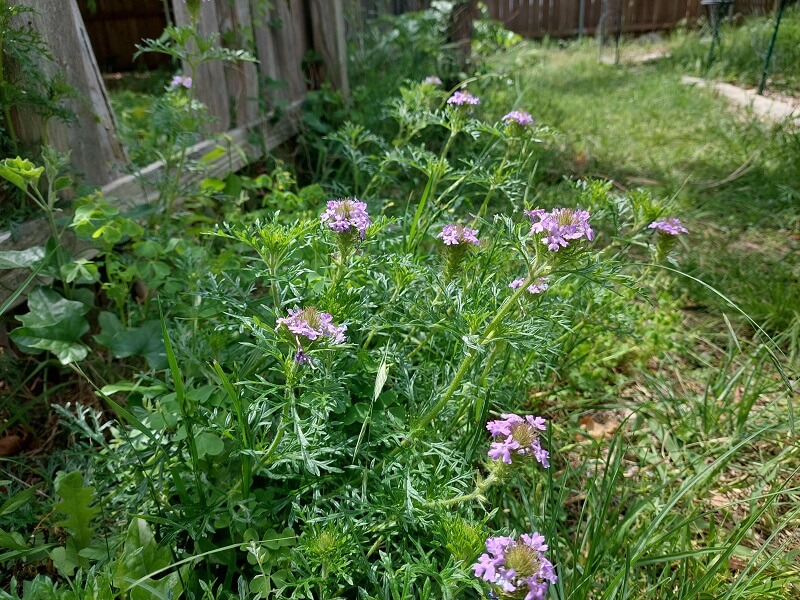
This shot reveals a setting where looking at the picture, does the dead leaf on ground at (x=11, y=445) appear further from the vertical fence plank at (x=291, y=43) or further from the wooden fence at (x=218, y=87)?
the vertical fence plank at (x=291, y=43)

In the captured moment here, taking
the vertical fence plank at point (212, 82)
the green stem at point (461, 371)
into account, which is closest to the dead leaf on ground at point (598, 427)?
the green stem at point (461, 371)

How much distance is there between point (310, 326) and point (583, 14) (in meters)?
13.2

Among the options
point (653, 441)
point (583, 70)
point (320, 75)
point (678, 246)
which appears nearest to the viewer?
point (653, 441)

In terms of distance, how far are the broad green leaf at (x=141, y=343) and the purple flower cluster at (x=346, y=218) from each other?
64 cm

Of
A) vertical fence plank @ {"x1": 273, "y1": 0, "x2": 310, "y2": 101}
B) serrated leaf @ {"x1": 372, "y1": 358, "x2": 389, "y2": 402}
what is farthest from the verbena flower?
vertical fence plank @ {"x1": 273, "y1": 0, "x2": 310, "y2": 101}

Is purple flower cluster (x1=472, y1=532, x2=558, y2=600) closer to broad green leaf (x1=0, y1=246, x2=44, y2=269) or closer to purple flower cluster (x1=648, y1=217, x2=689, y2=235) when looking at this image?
purple flower cluster (x1=648, y1=217, x2=689, y2=235)

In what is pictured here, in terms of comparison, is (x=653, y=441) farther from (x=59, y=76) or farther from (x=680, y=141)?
(x=680, y=141)

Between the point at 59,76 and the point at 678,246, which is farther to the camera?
the point at 678,246

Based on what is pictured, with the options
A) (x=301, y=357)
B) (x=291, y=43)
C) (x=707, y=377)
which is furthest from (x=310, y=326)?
(x=291, y=43)

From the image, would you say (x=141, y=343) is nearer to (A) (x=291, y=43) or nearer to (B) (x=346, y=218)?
(B) (x=346, y=218)

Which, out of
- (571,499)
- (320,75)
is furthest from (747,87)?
(571,499)

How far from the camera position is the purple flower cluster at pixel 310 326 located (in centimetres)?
118

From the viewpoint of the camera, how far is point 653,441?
199 centimetres

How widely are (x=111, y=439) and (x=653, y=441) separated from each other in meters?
1.65
